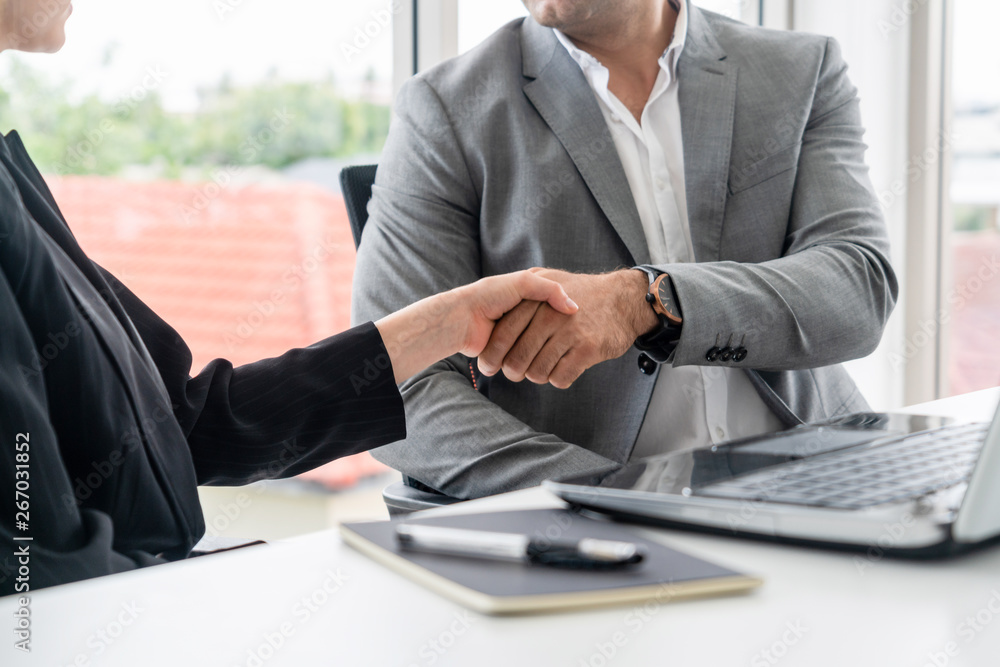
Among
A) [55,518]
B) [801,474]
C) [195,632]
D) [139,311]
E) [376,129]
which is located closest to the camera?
[195,632]

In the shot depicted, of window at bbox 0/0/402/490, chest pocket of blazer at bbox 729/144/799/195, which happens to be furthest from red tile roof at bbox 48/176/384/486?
chest pocket of blazer at bbox 729/144/799/195

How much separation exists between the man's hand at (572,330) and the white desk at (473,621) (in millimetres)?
669

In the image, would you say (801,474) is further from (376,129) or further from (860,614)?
(376,129)

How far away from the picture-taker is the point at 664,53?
4.96ft

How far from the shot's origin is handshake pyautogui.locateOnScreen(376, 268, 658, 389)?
1.15 metres

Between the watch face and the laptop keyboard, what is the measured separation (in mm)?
479

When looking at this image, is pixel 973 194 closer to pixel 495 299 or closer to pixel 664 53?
pixel 664 53

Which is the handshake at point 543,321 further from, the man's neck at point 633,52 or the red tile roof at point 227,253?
the red tile roof at point 227,253

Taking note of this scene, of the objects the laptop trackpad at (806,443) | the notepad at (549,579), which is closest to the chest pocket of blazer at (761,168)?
the laptop trackpad at (806,443)

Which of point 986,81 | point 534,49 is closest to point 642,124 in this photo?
point 534,49

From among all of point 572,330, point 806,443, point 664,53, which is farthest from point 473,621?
point 664,53

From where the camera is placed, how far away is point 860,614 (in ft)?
1.48

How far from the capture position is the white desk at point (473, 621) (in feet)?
1.31

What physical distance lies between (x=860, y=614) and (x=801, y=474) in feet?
0.59
